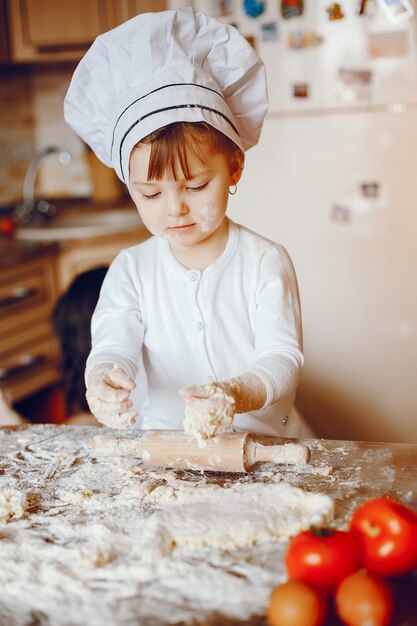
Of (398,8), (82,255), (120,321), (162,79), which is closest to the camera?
(162,79)

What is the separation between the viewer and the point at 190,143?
3.49ft

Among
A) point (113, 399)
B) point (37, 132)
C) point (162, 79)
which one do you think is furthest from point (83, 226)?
point (113, 399)

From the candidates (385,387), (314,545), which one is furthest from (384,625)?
(385,387)

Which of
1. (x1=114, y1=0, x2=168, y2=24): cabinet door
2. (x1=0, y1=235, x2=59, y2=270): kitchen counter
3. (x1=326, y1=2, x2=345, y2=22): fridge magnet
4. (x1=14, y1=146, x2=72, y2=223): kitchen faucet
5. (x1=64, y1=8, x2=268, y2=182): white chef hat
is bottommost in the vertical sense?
(x1=0, y1=235, x2=59, y2=270): kitchen counter

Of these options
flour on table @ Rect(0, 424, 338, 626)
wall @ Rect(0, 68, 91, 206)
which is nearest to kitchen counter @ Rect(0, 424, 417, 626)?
flour on table @ Rect(0, 424, 338, 626)

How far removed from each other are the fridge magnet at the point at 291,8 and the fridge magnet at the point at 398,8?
0.74ft

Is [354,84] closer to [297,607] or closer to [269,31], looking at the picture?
[269,31]

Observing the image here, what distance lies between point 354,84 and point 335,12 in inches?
8.2

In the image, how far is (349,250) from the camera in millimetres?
2213

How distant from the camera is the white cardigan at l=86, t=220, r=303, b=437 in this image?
4.01 feet

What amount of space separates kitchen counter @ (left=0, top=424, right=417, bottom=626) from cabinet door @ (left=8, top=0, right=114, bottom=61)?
235cm

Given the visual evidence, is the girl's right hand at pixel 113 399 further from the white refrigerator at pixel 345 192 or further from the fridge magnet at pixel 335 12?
the fridge magnet at pixel 335 12

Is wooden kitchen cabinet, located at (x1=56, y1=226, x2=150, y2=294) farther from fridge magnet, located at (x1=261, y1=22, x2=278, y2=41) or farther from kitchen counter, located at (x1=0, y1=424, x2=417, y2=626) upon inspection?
kitchen counter, located at (x1=0, y1=424, x2=417, y2=626)

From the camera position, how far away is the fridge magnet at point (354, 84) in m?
2.09
